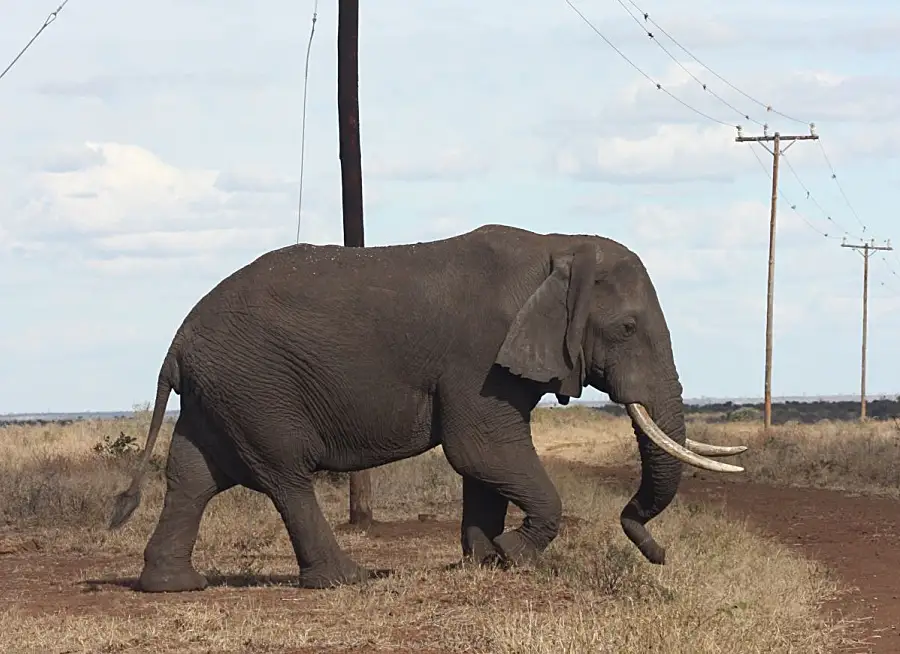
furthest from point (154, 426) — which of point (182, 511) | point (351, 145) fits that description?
point (351, 145)

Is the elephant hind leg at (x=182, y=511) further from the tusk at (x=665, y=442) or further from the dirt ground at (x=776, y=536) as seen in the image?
the tusk at (x=665, y=442)

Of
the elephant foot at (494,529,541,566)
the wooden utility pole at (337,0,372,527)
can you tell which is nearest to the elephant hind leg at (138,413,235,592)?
the elephant foot at (494,529,541,566)

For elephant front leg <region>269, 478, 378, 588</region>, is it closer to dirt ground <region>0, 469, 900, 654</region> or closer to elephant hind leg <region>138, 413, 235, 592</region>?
dirt ground <region>0, 469, 900, 654</region>

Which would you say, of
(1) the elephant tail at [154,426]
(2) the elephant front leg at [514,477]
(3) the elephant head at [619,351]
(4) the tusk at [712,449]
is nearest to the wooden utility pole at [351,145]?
(1) the elephant tail at [154,426]

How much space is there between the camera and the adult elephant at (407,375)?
1286 centimetres

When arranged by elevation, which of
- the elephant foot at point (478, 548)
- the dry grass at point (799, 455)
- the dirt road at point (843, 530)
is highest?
the elephant foot at point (478, 548)

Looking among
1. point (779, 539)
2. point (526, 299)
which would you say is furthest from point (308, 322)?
point (779, 539)

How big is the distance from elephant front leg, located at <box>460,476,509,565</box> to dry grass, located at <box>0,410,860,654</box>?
0.48 meters

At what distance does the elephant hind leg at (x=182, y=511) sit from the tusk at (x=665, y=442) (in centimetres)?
326

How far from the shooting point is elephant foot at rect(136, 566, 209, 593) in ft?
42.9

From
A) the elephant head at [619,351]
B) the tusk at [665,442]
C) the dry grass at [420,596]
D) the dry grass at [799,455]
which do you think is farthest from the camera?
the dry grass at [799,455]

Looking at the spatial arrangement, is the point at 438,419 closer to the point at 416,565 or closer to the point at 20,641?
the point at 416,565

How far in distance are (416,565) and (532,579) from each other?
234cm

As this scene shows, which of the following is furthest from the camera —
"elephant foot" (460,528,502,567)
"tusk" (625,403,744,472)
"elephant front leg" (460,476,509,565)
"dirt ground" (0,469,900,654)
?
"elephant front leg" (460,476,509,565)
